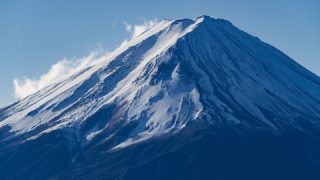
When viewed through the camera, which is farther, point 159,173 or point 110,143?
point 110,143

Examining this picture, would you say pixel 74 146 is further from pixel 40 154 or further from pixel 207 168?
pixel 207 168

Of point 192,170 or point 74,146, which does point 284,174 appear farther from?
point 74,146

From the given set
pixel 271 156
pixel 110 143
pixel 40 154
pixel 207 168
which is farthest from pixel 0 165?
pixel 271 156

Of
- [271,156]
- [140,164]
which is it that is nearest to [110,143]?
[140,164]

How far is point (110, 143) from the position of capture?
645 ft

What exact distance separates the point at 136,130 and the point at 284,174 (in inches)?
1579

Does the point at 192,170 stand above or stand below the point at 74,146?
below

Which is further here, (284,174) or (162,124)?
(162,124)

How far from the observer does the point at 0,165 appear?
197 meters

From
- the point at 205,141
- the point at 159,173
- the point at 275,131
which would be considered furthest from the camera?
the point at 275,131

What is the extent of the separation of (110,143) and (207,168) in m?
30.1

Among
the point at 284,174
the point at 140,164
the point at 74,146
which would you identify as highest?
the point at 74,146

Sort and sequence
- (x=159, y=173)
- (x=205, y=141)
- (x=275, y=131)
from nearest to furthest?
1. (x=159, y=173)
2. (x=205, y=141)
3. (x=275, y=131)

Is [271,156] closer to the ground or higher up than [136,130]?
closer to the ground
